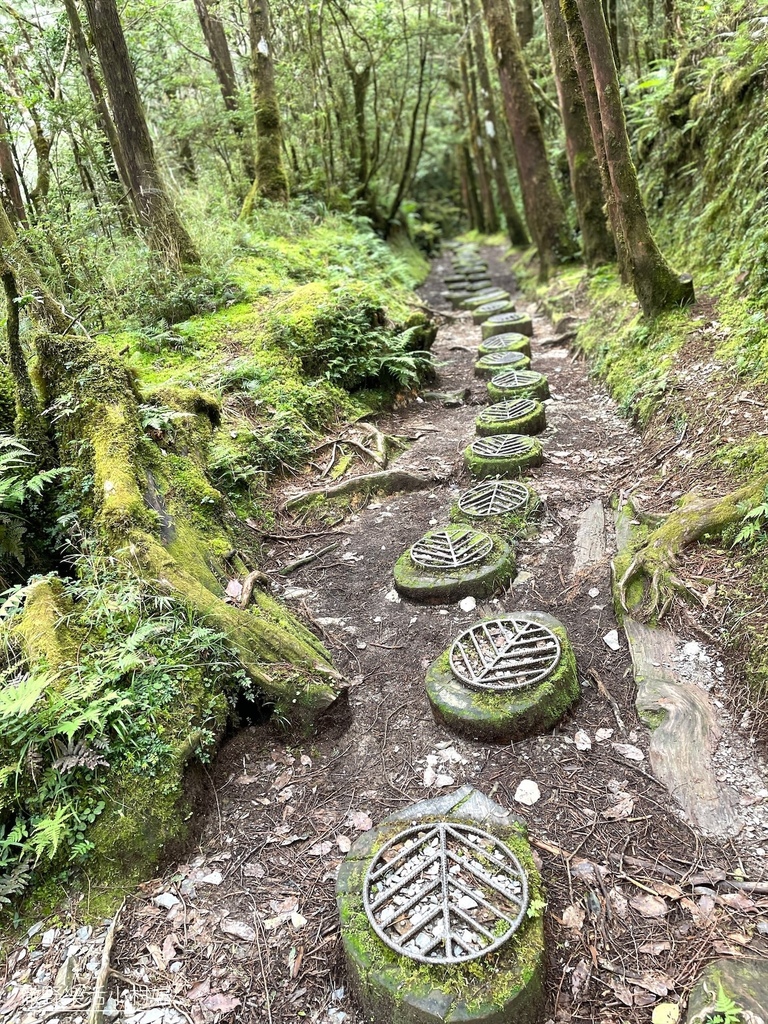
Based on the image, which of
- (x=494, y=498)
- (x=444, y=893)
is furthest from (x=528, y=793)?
(x=494, y=498)

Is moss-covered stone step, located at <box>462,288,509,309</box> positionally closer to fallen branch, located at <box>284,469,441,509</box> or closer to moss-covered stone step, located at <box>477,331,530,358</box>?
moss-covered stone step, located at <box>477,331,530,358</box>

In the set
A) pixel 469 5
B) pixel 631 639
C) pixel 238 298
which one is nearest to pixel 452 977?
pixel 631 639

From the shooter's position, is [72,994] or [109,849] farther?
[109,849]

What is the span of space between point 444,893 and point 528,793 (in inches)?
33.2

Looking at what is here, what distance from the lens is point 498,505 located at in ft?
18.3

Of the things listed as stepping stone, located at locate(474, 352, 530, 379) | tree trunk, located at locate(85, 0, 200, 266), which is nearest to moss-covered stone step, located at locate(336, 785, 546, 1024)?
stepping stone, located at locate(474, 352, 530, 379)

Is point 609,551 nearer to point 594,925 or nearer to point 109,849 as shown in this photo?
point 594,925

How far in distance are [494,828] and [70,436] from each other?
3.91 meters

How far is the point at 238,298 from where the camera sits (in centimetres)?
916

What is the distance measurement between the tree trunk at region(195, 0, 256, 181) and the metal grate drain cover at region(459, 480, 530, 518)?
39.6ft

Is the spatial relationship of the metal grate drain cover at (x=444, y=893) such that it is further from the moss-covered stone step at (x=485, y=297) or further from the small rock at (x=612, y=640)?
the moss-covered stone step at (x=485, y=297)

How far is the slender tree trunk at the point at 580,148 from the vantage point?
956 cm

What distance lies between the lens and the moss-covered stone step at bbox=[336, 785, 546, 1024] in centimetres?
225

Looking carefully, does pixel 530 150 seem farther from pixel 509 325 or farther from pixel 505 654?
pixel 505 654
